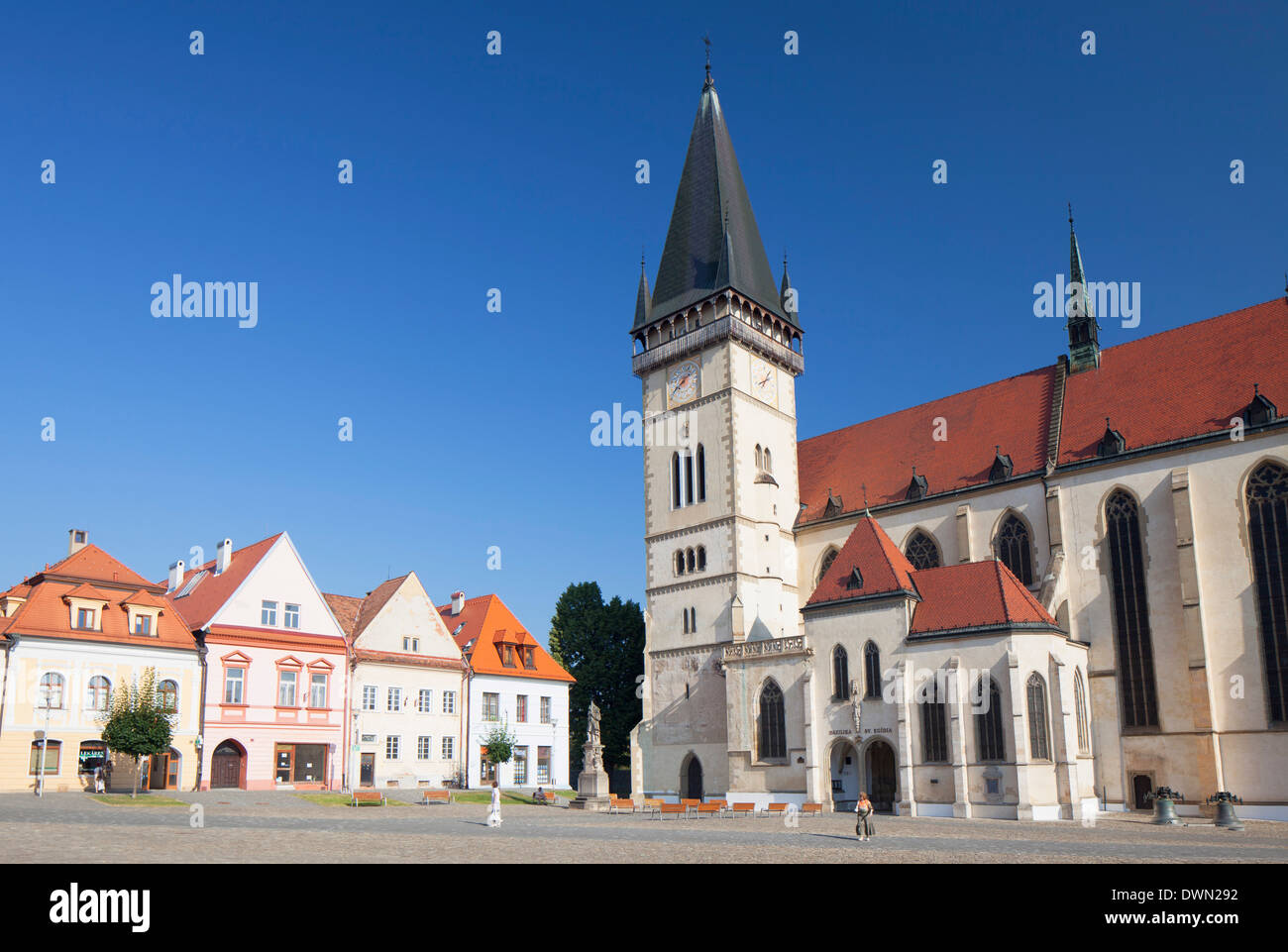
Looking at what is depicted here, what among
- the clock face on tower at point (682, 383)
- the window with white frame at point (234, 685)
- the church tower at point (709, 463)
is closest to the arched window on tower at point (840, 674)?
the church tower at point (709, 463)

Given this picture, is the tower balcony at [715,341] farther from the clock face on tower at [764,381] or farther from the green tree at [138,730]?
the green tree at [138,730]

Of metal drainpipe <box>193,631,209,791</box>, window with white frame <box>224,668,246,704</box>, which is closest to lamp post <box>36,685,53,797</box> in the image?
metal drainpipe <box>193,631,209,791</box>

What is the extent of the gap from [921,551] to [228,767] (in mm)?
29479

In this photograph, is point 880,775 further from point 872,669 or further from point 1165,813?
point 1165,813

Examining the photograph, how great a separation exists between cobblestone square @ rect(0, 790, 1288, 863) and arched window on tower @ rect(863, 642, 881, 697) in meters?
4.68

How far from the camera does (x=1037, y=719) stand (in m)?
33.2

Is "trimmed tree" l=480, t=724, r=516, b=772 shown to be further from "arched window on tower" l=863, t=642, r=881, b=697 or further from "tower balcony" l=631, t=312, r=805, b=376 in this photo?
"tower balcony" l=631, t=312, r=805, b=376

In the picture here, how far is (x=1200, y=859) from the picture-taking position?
17594mm

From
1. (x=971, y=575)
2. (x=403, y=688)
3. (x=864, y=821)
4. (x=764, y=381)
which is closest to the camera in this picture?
(x=864, y=821)

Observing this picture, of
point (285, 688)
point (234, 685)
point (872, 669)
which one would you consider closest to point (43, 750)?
point (234, 685)

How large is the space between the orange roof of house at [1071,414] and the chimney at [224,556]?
85.3 ft

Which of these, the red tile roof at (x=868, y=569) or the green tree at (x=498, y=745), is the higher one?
the red tile roof at (x=868, y=569)

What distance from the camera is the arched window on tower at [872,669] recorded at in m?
36.5
